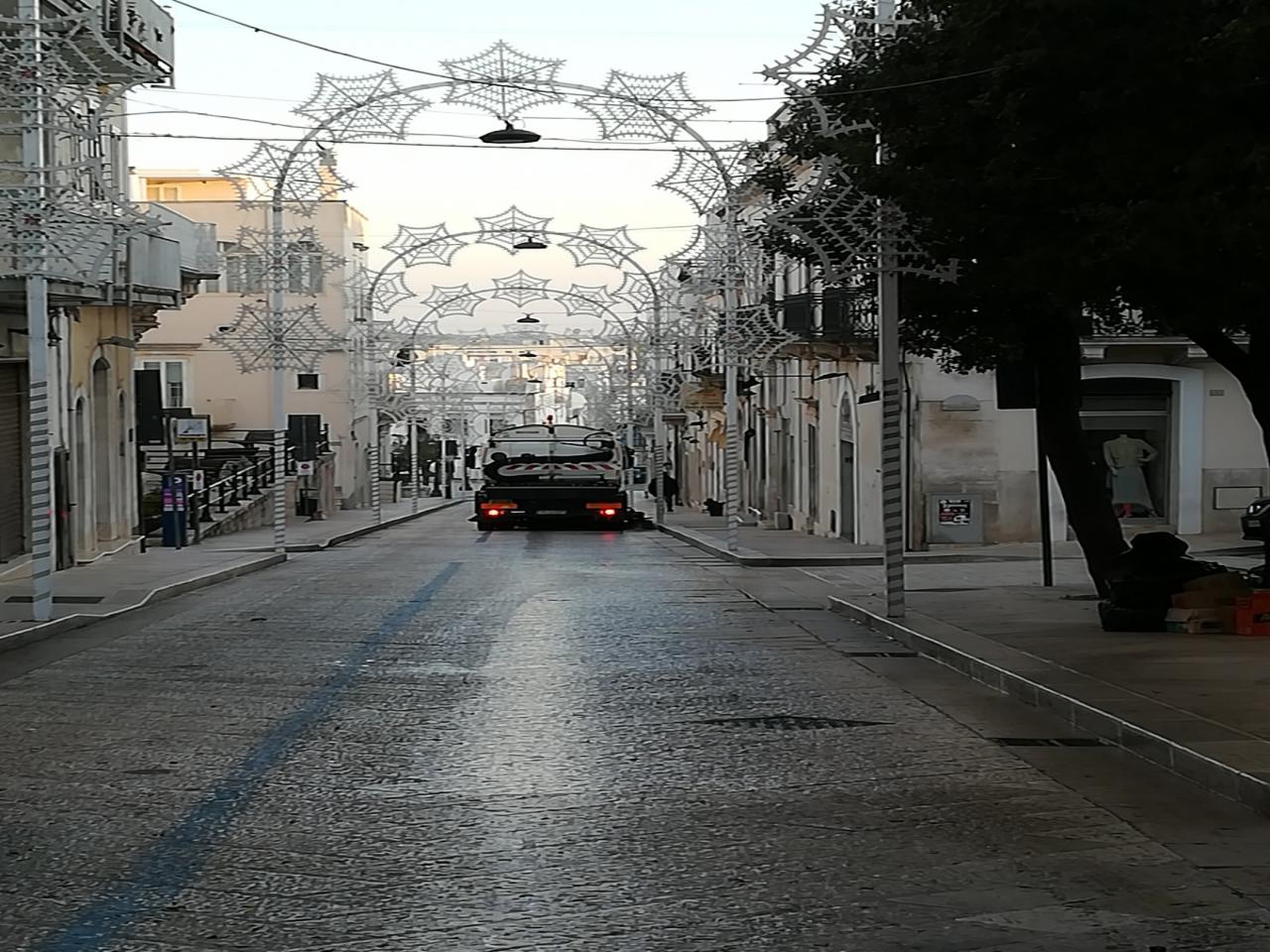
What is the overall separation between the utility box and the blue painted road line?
22.6 m

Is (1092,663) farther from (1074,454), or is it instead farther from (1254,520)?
(1254,520)

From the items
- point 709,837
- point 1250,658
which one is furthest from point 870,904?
point 1250,658

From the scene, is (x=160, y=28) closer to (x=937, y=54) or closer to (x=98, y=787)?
(x=937, y=54)

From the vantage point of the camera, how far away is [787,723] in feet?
38.4

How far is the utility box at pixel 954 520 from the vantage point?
112 ft

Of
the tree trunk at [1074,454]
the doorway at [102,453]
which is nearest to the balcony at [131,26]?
the doorway at [102,453]

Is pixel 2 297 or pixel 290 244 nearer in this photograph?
pixel 2 297

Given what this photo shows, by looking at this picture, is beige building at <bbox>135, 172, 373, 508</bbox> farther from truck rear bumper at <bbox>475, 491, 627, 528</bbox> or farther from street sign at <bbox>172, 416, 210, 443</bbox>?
street sign at <bbox>172, 416, 210, 443</bbox>

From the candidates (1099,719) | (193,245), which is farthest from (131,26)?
(1099,719)

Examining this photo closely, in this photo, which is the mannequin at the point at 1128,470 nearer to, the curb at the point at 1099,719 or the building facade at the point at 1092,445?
the building facade at the point at 1092,445

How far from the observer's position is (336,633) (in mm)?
18094

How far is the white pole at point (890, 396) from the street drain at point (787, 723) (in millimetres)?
6912

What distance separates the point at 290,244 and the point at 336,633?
2078 cm

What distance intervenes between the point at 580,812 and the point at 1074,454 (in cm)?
1238
